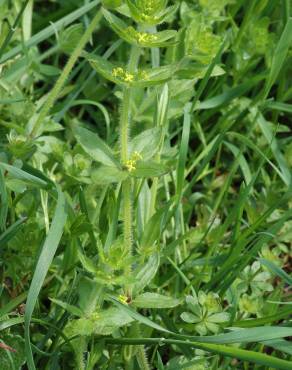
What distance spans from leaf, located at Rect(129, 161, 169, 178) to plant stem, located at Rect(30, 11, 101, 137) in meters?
0.49

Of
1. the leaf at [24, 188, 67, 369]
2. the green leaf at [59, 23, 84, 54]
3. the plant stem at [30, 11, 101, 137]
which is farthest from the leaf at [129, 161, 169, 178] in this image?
the green leaf at [59, 23, 84, 54]

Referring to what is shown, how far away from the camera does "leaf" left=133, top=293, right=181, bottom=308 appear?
190 centimetres

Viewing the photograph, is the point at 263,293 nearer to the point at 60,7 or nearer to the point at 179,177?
the point at 179,177

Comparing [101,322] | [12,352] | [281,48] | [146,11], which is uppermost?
[146,11]

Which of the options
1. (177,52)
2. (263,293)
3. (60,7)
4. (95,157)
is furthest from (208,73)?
(60,7)

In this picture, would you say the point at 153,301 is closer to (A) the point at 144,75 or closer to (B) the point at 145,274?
(B) the point at 145,274

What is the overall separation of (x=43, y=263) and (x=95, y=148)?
0.35 metres

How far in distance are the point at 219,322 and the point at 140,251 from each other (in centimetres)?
31

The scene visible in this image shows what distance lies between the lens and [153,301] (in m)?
1.92

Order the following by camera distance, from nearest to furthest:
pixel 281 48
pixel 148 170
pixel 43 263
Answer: pixel 43 263 < pixel 148 170 < pixel 281 48

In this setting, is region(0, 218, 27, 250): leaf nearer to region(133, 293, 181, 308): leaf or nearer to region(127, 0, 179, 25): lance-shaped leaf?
region(133, 293, 181, 308): leaf

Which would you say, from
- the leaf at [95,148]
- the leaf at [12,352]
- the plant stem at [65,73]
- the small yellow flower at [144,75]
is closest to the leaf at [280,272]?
the leaf at [95,148]

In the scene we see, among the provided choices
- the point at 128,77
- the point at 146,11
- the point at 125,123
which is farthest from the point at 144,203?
the point at 146,11

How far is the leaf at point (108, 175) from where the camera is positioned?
6.16ft
